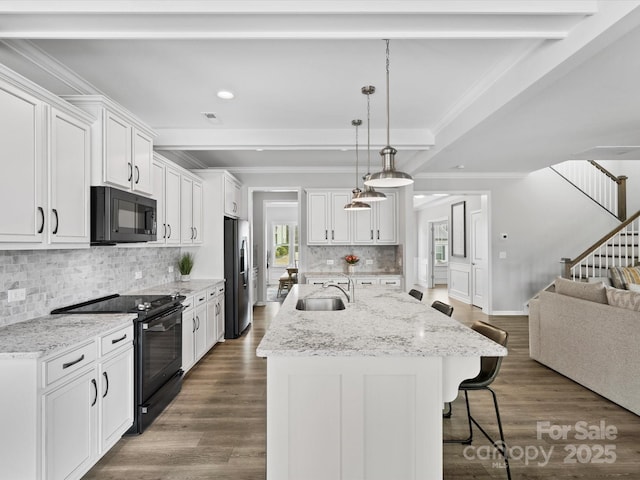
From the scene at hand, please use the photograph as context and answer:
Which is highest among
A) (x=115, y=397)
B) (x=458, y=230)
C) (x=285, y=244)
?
(x=458, y=230)

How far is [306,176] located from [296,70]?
136 inches

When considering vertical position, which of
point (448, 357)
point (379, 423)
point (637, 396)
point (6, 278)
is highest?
→ point (6, 278)

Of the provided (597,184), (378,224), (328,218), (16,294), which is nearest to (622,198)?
(597,184)

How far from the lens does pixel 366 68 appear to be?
8.73ft

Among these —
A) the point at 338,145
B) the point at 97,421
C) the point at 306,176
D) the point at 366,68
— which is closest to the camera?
the point at 97,421

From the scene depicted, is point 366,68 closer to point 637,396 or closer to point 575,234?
point 637,396

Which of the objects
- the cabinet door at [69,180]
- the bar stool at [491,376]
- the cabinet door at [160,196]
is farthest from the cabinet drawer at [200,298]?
the bar stool at [491,376]

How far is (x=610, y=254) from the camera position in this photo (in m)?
5.48

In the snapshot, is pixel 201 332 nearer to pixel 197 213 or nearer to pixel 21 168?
pixel 197 213

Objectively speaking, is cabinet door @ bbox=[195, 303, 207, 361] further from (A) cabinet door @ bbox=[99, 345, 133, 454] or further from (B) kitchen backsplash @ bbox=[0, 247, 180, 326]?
(A) cabinet door @ bbox=[99, 345, 133, 454]

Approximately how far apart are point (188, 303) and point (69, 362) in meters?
1.77

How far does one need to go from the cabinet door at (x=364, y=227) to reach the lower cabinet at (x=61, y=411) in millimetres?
4105

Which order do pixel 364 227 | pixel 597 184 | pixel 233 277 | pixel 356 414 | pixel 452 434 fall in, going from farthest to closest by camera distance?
pixel 597 184
pixel 364 227
pixel 233 277
pixel 452 434
pixel 356 414
